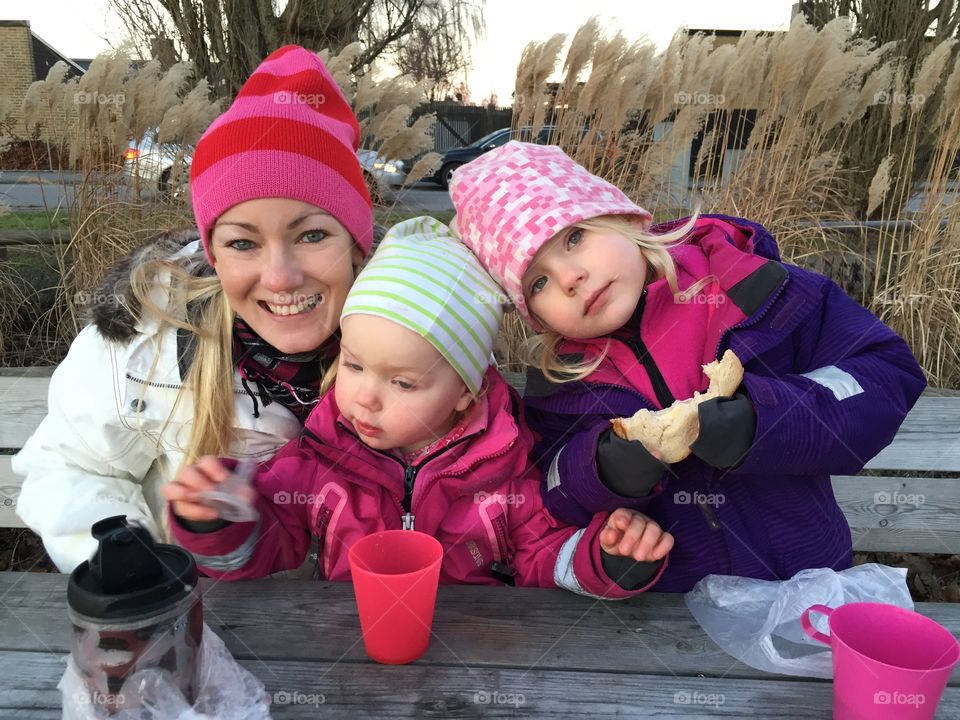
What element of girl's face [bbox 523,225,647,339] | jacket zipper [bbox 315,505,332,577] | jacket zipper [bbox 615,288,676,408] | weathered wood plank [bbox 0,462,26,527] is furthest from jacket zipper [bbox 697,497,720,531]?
weathered wood plank [bbox 0,462,26,527]

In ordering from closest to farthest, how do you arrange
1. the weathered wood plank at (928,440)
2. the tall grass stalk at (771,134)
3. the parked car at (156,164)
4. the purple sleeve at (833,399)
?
the purple sleeve at (833,399), the weathered wood plank at (928,440), the tall grass stalk at (771,134), the parked car at (156,164)

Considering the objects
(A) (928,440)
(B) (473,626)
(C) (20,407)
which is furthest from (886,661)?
(C) (20,407)

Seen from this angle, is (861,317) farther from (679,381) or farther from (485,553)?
(485,553)

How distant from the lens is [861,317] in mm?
1615

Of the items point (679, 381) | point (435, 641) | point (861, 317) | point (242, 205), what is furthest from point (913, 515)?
point (242, 205)

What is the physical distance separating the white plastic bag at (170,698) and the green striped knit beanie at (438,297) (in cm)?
70

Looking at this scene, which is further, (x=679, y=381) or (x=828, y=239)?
(x=828, y=239)

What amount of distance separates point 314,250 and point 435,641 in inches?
35.5

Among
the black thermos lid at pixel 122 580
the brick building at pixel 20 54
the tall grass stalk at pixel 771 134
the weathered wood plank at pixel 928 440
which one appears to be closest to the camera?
the black thermos lid at pixel 122 580

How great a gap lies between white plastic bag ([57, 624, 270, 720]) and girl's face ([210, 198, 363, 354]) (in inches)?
30.3

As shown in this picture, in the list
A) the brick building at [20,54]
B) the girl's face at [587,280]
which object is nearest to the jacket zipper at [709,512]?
the girl's face at [587,280]

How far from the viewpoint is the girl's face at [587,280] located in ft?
5.00

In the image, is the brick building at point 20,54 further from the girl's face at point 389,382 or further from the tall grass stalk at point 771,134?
the girl's face at point 389,382

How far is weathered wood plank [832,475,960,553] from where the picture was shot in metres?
2.28
